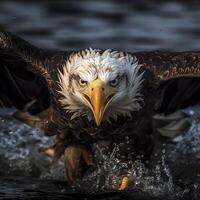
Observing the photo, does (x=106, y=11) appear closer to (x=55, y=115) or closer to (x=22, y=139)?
(x=22, y=139)

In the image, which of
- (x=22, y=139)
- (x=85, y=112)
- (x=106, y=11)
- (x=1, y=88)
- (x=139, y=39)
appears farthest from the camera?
(x=106, y=11)

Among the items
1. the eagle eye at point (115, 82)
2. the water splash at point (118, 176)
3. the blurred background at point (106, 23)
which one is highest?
the blurred background at point (106, 23)

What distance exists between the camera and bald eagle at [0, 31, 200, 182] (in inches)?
412

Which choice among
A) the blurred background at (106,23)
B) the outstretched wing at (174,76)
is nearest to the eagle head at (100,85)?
the outstretched wing at (174,76)

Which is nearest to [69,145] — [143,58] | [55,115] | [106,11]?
[55,115]

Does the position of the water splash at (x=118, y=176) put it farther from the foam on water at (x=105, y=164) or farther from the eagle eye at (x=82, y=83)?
the eagle eye at (x=82, y=83)

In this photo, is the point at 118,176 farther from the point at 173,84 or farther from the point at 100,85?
the point at 100,85

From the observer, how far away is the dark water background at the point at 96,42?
11.2 metres

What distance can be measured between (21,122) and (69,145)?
52.5 inches

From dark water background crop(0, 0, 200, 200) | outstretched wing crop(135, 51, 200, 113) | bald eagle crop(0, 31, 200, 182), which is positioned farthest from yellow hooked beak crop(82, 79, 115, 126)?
dark water background crop(0, 0, 200, 200)

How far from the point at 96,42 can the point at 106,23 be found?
1.21 metres

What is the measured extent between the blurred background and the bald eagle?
365 cm

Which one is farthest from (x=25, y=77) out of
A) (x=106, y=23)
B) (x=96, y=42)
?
(x=106, y=23)

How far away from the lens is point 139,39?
15.9 metres
